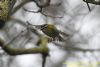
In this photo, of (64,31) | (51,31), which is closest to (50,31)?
(51,31)

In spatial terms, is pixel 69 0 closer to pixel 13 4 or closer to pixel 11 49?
pixel 13 4

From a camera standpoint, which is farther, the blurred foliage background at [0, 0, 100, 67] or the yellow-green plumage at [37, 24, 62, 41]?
the blurred foliage background at [0, 0, 100, 67]

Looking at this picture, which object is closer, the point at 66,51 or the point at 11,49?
the point at 11,49

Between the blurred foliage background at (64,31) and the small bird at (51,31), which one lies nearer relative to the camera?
the small bird at (51,31)

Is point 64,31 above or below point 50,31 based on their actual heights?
below

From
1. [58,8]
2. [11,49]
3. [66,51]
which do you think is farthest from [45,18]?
[11,49]

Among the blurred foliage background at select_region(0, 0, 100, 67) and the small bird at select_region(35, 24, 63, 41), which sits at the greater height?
the small bird at select_region(35, 24, 63, 41)

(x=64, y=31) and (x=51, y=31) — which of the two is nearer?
(x=51, y=31)

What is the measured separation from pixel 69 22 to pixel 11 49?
3.80 feet

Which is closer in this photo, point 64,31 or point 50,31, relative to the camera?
point 50,31

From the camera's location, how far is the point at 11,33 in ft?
5.88

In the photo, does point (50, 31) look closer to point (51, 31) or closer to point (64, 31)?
point (51, 31)

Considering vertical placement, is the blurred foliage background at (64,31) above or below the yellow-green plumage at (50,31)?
below

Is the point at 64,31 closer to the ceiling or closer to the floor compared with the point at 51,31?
closer to the floor
